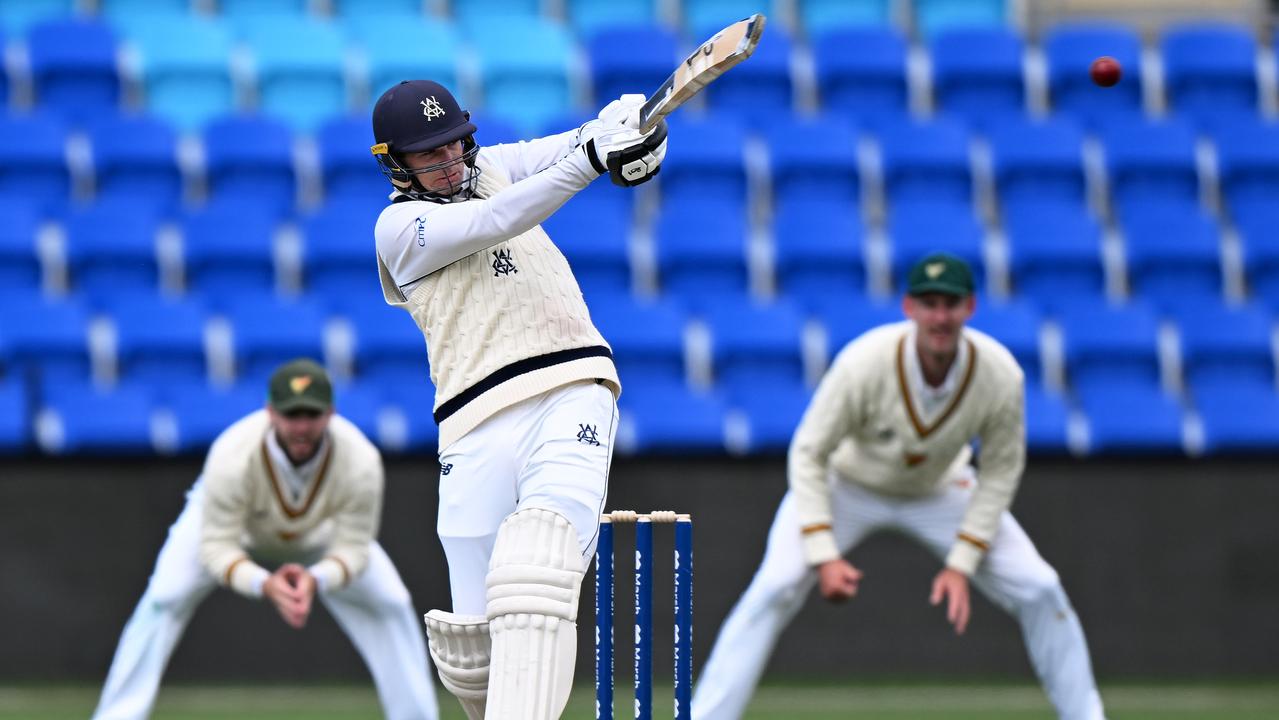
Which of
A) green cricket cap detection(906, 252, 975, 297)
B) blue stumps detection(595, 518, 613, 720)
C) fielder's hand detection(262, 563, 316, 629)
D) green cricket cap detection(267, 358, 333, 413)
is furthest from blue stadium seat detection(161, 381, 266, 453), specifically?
blue stumps detection(595, 518, 613, 720)

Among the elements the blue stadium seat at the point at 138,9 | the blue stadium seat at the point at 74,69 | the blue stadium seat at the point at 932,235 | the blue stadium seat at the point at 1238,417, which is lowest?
the blue stadium seat at the point at 1238,417

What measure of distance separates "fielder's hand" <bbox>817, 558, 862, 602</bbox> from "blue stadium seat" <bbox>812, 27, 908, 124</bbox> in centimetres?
494

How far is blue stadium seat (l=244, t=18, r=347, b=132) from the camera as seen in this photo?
9.64m

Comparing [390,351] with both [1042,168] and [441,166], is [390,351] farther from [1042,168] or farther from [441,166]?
[441,166]

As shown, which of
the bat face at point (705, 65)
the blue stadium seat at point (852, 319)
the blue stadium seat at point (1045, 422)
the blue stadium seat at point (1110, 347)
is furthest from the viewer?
the blue stadium seat at point (1110, 347)

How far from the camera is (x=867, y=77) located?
32.0 feet

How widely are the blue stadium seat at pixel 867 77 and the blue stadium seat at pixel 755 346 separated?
71.9 inches

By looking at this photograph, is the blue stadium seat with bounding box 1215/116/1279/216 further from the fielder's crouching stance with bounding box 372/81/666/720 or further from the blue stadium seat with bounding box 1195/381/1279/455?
the fielder's crouching stance with bounding box 372/81/666/720

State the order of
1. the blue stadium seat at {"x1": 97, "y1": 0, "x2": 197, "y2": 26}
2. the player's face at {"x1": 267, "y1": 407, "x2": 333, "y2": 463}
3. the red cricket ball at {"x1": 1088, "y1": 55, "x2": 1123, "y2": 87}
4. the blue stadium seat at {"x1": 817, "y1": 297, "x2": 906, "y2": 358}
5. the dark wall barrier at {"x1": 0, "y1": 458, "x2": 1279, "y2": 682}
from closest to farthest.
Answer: the red cricket ball at {"x1": 1088, "y1": 55, "x2": 1123, "y2": 87} → the player's face at {"x1": 267, "y1": 407, "x2": 333, "y2": 463} → the dark wall barrier at {"x1": 0, "y1": 458, "x2": 1279, "y2": 682} → the blue stadium seat at {"x1": 817, "y1": 297, "x2": 906, "y2": 358} → the blue stadium seat at {"x1": 97, "y1": 0, "x2": 197, "y2": 26}

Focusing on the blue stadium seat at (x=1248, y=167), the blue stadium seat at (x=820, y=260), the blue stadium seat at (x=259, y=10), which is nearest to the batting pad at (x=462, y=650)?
the blue stadium seat at (x=820, y=260)

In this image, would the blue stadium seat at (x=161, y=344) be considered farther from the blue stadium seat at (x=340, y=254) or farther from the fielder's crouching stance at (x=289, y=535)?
the fielder's crouching stance at (x=289, y=535)

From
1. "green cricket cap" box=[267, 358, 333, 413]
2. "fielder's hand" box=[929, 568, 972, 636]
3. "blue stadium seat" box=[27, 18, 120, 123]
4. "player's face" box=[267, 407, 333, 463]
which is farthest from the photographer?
"blue stadium seat" box=[27, 18, 120, 123]

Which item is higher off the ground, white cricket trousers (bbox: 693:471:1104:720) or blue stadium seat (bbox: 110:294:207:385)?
blue stadium seat (bbox: 110:294:207:385)

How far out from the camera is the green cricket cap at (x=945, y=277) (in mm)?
5082
